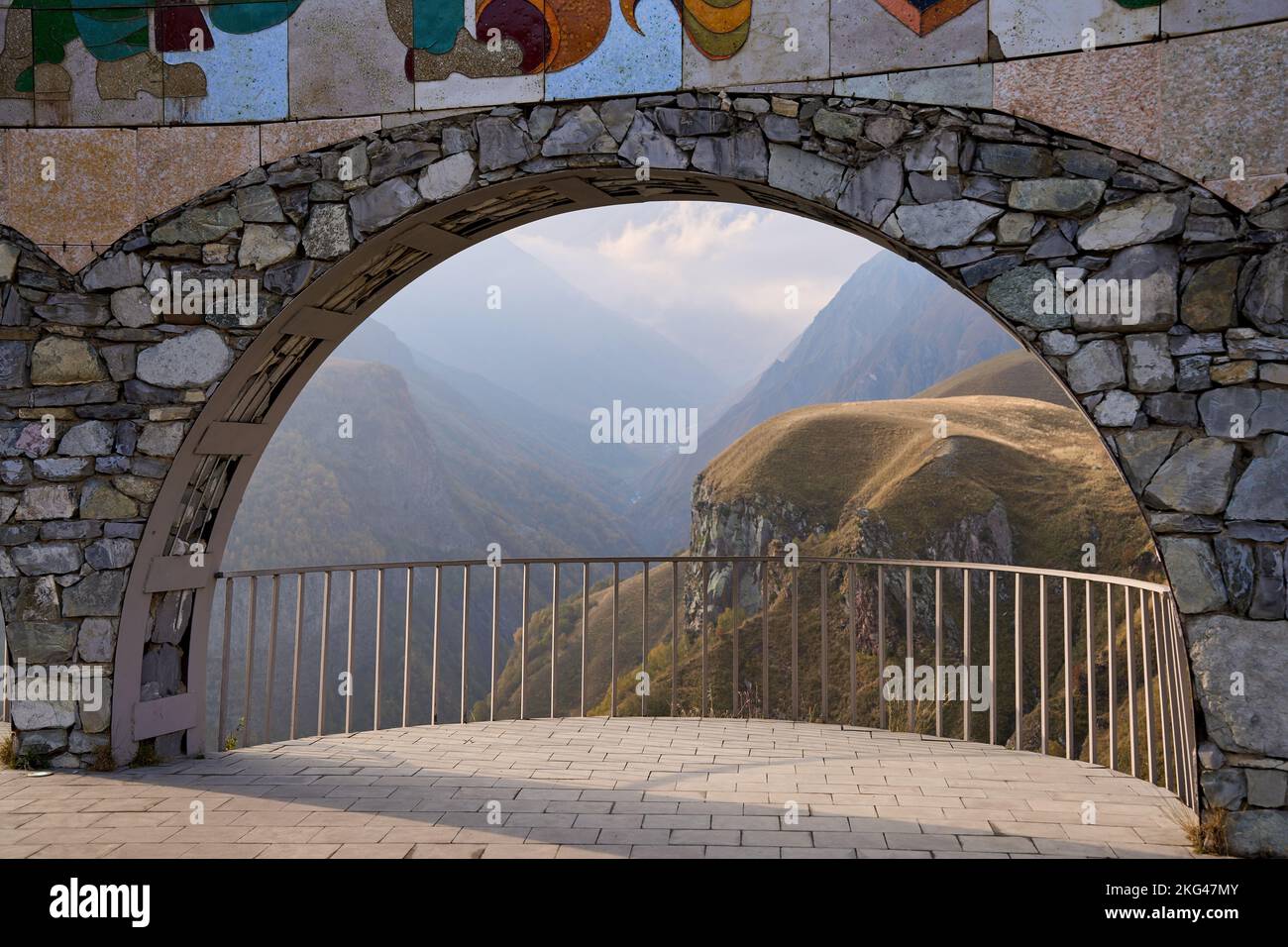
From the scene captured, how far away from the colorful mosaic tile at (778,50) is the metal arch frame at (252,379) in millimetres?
420

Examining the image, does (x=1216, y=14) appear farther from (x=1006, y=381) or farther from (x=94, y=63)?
(x=1006, y=381)

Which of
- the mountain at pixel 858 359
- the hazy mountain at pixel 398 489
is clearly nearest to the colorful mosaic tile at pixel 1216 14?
the hazy mountain at pixel 398 489

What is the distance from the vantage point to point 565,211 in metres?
5.46

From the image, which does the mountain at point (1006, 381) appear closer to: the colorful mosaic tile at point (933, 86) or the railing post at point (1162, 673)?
the railing post at point (1162, 673)

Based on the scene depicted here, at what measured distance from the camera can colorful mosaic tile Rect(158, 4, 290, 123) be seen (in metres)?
4.97

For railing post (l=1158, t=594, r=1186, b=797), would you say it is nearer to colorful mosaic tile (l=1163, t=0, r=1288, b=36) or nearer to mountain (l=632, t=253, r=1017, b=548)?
colorful mosaic tile (l=1163, t=0, r=1288, b=36)

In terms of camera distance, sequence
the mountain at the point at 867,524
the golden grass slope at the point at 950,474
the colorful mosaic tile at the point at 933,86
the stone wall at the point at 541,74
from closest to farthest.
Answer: the stone wall at the point at 541,74 < the colorful mosaic tile at the point at 933,86 < the mountain at the point at 867,524 < the golden grass slope at the point at 950,474

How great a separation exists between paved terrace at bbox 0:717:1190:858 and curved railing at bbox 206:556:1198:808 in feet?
0.84

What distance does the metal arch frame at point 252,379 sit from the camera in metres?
4.77

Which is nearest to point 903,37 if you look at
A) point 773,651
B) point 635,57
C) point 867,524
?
point 635,57

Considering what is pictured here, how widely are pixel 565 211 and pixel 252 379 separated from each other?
5.55ft

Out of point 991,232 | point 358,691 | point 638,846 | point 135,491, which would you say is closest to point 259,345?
point 135,491

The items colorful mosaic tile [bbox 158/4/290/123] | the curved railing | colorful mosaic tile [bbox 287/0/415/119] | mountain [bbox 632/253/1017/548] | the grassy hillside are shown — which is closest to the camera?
colorful mosaic tile [bbox 287/0/415/119]

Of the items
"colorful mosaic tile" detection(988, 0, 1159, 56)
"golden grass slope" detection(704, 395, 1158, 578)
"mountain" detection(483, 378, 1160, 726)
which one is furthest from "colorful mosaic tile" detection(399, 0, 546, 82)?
"golden grass slope" detection(704, 395, 1158, 578)
